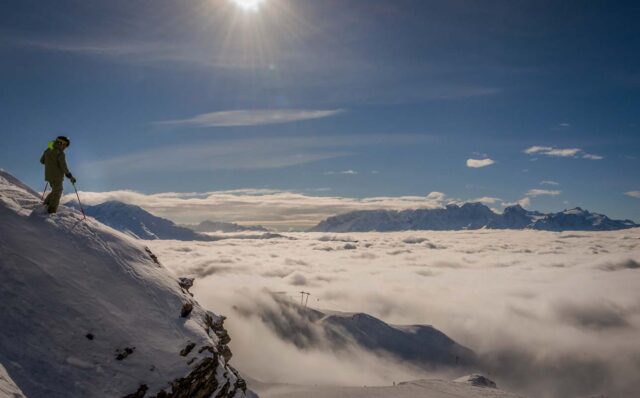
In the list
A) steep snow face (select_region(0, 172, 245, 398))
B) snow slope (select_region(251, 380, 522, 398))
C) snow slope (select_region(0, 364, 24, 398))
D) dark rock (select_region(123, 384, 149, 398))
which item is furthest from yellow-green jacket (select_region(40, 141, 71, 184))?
snow slope (select_region(251, 380, 522, 398))

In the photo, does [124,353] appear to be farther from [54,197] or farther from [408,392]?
[408,392]

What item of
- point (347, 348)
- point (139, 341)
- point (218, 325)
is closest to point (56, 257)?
point (139, 341)

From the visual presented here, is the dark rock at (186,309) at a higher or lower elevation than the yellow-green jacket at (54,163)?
lower

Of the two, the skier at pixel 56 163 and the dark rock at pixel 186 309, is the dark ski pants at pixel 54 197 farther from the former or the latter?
the dark rock at pixel 186 309

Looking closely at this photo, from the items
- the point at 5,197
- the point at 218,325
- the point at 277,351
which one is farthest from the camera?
the point at 277,351

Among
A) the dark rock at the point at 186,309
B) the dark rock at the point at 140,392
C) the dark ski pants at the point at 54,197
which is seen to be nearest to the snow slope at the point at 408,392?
the dark rock at the point at 186,309

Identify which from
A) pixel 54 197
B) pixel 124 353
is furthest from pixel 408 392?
pixel 54 197

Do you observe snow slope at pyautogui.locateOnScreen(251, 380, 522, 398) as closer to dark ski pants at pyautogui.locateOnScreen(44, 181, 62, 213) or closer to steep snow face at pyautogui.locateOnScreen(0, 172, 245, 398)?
steep snow face at pyautogui.locateOnScreen(0, 172, 245, 398)

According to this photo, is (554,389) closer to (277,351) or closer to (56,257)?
(277,351)
